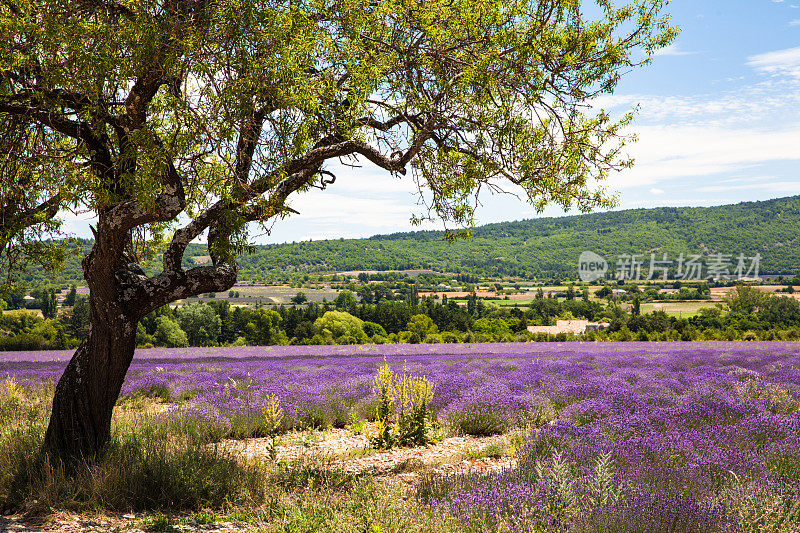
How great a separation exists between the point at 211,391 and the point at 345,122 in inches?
299

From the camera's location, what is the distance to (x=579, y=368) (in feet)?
41.0

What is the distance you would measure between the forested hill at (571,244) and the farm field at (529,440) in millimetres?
75033

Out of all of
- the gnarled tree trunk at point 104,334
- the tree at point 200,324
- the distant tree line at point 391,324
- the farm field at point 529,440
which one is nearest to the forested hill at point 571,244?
the distant tree line at point 391,324

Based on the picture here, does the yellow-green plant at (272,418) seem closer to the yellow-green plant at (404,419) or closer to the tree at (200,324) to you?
the yellow-green plant at (404,419)

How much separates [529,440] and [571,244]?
106075 millimetres

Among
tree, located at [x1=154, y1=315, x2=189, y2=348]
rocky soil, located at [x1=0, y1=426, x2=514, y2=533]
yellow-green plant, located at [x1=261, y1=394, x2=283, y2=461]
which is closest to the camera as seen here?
rocky soil, located at [x1=0, y1=426, x2=514, y2=533]

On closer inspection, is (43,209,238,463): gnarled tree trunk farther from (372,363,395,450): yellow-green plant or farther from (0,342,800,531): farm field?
(372,363,395,450): yellow-green plant

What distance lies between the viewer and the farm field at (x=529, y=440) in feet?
12.3

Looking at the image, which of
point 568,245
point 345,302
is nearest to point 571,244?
point 568,245

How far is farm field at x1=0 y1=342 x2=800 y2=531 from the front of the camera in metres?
3.74

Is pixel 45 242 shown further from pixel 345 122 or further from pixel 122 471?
pixel 345 122

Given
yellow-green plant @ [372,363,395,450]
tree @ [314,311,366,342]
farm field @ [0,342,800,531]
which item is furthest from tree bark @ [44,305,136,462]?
tree @ [314,311,366,342]

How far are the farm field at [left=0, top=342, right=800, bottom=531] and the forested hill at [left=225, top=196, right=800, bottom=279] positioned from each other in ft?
246

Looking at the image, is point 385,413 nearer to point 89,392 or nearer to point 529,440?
point 529,440
